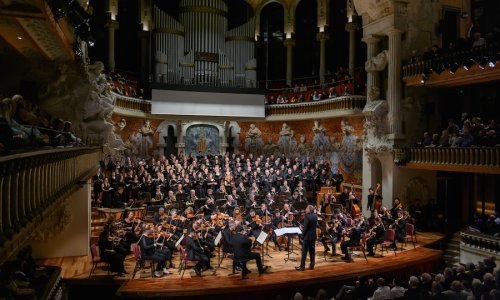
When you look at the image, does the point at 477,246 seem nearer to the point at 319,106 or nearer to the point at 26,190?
the point at 319,106

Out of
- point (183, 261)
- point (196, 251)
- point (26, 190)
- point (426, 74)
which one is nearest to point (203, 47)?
point (426, 74)

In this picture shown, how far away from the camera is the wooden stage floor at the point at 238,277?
7844 mm

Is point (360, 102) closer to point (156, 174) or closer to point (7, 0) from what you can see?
point (156, 174)

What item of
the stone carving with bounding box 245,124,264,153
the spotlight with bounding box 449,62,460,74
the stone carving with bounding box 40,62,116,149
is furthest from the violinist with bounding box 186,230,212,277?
the stone carving with bounding box 245,124,264,153

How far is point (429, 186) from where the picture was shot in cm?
1405

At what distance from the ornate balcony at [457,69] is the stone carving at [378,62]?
0.85 metres

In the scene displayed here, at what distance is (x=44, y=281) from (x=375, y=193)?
10095 millimetres

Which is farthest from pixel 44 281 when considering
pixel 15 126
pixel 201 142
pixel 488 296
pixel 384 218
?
pixel 201 142

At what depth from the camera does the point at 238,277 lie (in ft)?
28.5

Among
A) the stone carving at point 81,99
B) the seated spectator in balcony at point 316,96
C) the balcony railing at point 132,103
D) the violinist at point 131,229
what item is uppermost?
the seated spectator in balcony at point 316,96

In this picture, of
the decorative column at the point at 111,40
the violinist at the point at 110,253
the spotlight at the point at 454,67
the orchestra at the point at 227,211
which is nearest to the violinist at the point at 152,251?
the orchestra at the point at 227,211

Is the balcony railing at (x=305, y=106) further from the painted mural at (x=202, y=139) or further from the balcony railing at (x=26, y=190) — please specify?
the balcony railing at (x=26, y=190)

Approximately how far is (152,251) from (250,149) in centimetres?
1203

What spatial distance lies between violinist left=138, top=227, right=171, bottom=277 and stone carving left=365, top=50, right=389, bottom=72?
31.6 ft
